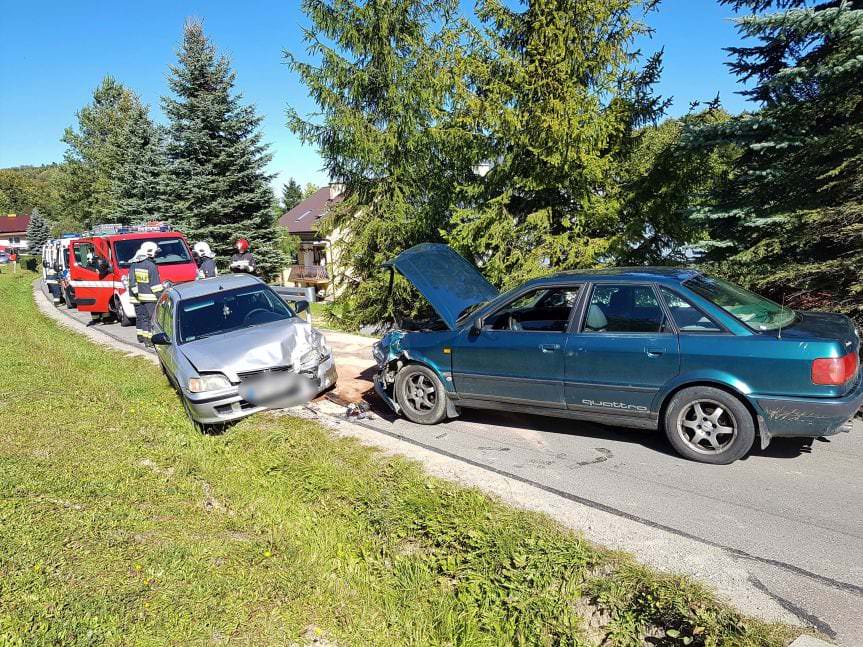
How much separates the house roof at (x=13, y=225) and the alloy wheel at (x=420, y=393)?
108 metres

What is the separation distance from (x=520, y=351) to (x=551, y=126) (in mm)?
4885

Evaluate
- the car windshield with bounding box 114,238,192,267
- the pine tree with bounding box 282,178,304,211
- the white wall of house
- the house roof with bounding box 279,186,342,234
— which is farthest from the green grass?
the white wall of house

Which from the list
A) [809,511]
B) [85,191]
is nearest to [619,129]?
[809,511]

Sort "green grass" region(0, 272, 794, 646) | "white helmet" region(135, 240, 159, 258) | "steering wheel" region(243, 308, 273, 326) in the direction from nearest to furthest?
1. "green grass" region(0, 272, 794, 646)
2. "steering wheel" region(243, 308, 273, 326)
3. "white helmet" region(135, 240, 159, 258)

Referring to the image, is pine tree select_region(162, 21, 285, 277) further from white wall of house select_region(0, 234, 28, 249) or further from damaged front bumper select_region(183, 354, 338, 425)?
white wall of house select_region(0, 234, 28, 249)

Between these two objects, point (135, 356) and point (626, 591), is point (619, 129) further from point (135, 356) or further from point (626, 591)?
point (135, 356)

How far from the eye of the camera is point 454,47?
10000 mm

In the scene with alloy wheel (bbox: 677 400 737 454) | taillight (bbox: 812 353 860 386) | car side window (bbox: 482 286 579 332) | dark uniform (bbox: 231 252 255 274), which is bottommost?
alloy wheel (bbox: 677 400 737 454)

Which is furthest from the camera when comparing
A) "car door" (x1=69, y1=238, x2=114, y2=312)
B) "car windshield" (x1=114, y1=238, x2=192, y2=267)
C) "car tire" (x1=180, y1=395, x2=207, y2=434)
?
"car door" (x1=69, y1=238, x2=114, y2=312)

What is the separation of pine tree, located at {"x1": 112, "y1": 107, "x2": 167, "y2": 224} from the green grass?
20414mm

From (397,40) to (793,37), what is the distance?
860 cm

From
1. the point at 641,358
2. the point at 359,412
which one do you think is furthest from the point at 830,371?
the point at 359,412

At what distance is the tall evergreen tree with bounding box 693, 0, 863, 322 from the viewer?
6715 mm

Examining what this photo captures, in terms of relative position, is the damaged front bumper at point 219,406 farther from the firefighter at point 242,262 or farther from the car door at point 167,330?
the firefighter at point 242,262
